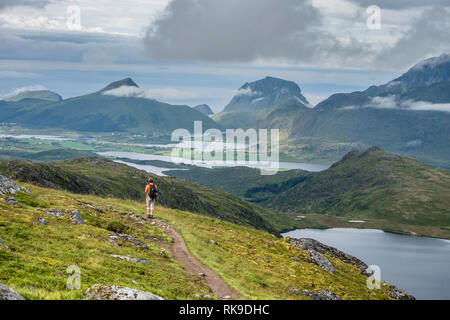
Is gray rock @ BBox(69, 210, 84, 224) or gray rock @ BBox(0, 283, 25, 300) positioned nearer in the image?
gray rock @ BBox(0, 283, 25, 300)

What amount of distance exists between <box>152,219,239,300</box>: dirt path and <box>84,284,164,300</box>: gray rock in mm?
8678

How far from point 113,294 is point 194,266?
1622 cm

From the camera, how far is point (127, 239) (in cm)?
3691

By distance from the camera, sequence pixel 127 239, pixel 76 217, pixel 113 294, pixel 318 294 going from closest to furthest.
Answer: pixel 113 294 → pixel 127 239 → pixel 318 294 → pixel 76 217

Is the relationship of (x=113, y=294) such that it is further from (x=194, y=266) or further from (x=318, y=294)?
(x=318, y=294)

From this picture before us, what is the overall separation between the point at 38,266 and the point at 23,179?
89.1 m

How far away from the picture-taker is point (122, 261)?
28.6 meters

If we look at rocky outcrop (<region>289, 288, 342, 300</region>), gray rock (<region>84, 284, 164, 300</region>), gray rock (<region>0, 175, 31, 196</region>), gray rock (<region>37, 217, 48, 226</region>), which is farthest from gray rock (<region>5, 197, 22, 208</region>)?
rocky outcrop (<region>289, 288, 342, 300</region>)

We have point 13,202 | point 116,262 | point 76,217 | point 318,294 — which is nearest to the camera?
point 116,262

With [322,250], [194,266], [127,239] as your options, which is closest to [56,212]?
[127,239]

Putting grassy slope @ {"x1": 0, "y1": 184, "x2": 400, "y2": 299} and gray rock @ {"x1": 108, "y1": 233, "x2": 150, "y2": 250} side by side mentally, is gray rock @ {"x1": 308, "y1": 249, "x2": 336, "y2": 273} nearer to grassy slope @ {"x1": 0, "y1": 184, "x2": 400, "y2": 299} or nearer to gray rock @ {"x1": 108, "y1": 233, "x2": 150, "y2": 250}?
grassy slope @ {"x1": 0, "y1": 184, "x2": 400, "y2": 299}

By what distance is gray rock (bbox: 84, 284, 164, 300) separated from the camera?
18250 millimetres

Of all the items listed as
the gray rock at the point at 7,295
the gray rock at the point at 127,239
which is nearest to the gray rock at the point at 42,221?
the gray rock at the point at 127,239
